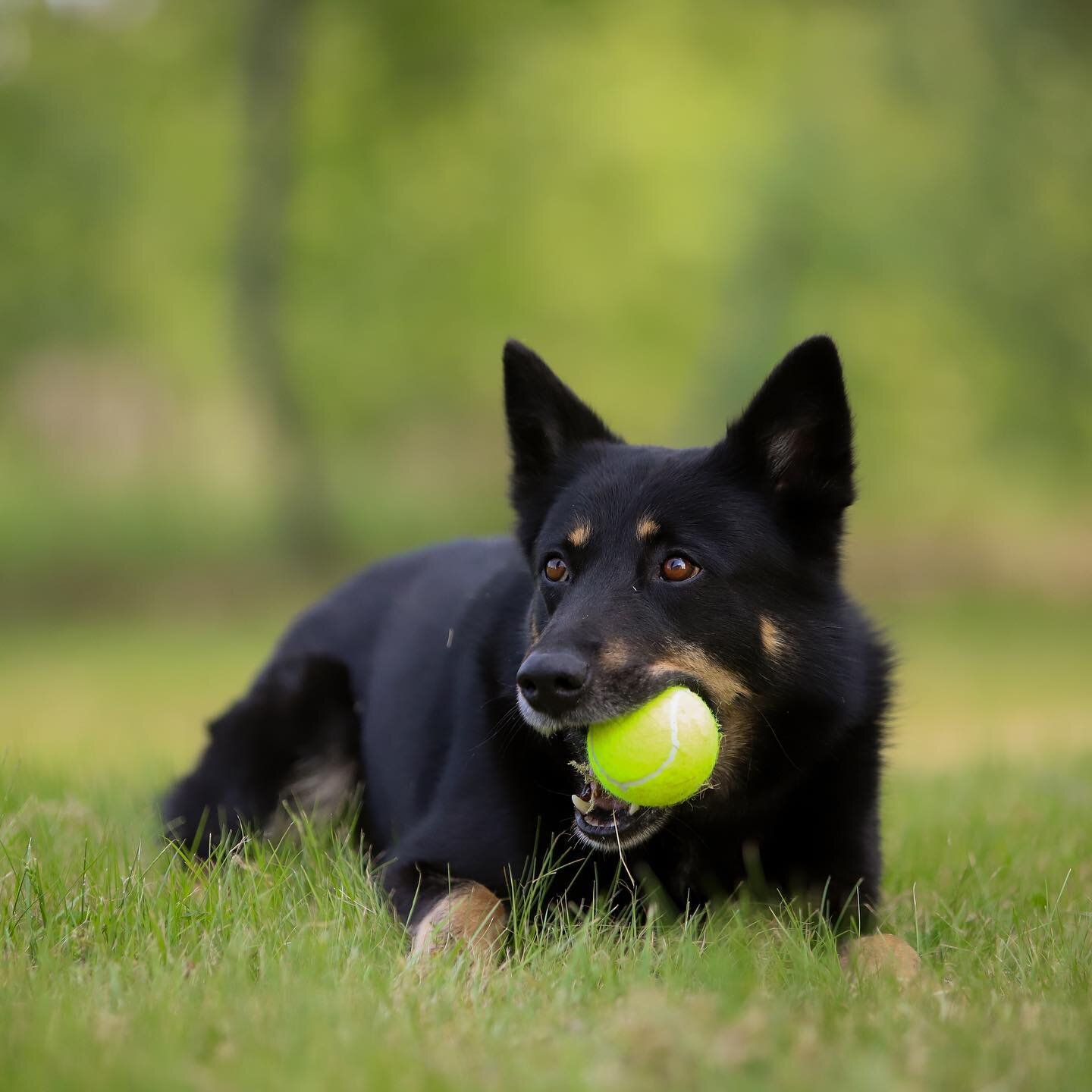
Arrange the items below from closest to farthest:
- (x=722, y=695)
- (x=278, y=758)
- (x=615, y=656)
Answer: (x=615, y=656), (x=722, y=695), (x=278, y=758)

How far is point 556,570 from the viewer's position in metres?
4.02

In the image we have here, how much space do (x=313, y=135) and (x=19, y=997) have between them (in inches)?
859

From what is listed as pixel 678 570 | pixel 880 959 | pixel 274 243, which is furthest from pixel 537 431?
pixel 274 243

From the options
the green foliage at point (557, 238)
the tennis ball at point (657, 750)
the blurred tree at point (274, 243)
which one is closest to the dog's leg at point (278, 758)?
the tennis ball at point (657, 750)

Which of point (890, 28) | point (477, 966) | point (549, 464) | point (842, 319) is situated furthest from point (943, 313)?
point (477, 966)

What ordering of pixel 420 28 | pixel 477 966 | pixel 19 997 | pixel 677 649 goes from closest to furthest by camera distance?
pixel 19 997
pixel 477 966
pixel 677 649
pixel 420 28

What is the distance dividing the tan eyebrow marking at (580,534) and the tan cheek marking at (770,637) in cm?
55

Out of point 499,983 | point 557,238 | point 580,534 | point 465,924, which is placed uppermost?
point 557,238

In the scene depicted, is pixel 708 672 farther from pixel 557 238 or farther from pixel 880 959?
pixel 557 238

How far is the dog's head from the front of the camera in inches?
142

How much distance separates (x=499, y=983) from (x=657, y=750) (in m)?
0.74

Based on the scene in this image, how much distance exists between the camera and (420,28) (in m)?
22.9

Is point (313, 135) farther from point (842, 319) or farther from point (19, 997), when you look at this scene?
point (19, 997)

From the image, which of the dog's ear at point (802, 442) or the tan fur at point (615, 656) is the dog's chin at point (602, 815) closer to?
the tan fur at point (615, 656)
